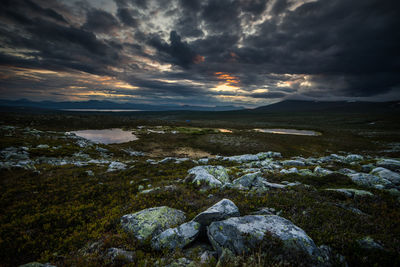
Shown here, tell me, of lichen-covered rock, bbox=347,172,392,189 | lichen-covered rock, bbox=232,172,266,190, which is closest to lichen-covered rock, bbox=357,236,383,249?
lichen-covered rock, bbox=232,172,266,190

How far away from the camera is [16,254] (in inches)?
224

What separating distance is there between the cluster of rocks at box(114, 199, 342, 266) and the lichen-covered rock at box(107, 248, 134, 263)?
2.28 feet

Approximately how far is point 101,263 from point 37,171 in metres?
15.2

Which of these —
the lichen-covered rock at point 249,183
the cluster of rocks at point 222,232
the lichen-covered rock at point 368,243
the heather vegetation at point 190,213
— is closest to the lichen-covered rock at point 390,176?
the heather vegetation at point 190,213

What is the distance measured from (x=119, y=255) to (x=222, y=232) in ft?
11.0

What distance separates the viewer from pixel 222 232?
511 cm

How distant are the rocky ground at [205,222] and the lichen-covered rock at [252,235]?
0.03 meters

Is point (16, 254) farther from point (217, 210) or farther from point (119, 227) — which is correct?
point (217, 210)

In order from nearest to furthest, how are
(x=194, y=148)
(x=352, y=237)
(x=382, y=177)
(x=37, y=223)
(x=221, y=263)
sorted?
(x=221, y=263), (x=352, y=237), (x=37, y=223), (x=382, y=177), (x=194, y=148)

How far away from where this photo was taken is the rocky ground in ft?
15.2

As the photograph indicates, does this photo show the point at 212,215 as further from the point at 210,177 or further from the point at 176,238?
the point at 210,177

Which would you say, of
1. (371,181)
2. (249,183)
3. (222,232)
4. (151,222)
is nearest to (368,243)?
(222,232)

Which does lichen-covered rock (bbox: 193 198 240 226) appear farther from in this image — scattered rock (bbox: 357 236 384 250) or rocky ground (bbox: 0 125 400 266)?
scattered rock (bbox: 357 236 384 250)

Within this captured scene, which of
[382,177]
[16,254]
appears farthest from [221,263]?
[382,177]
